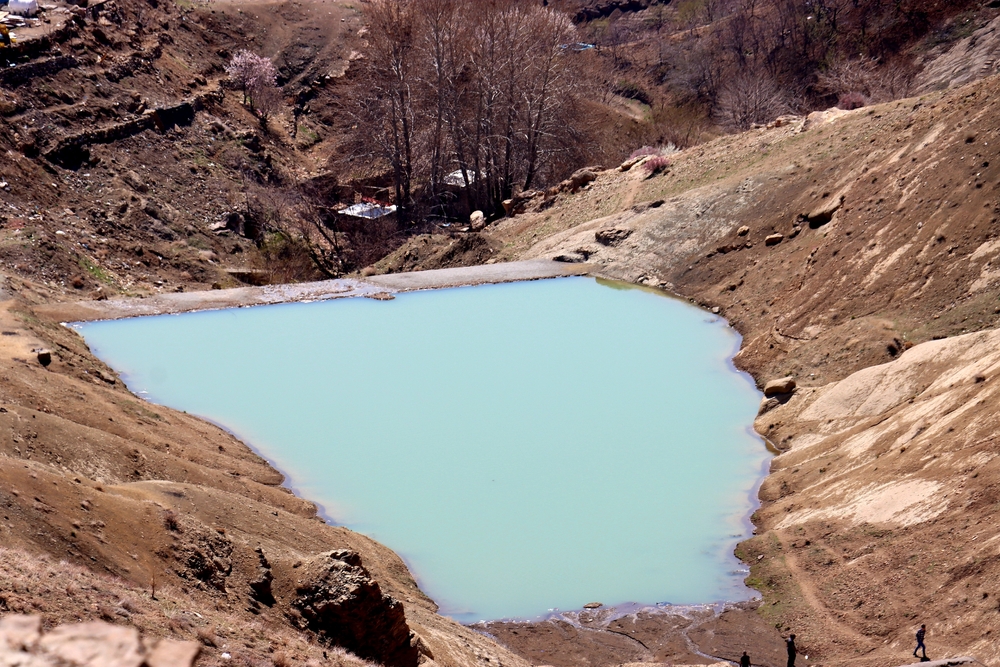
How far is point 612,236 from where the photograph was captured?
103 ft

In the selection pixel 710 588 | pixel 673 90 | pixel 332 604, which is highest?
pixel 673 90

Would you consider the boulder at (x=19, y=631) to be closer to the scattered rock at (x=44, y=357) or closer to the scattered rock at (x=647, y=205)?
the scattered rock at (x=44, y=357)

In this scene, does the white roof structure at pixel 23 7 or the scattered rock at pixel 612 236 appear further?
the white roof structure at pixel 23 7

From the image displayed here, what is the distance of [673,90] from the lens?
61375mm

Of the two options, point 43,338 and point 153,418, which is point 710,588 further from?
point 43,338

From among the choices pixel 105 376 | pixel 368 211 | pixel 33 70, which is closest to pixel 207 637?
pixel 105 376

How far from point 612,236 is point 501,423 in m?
12.1

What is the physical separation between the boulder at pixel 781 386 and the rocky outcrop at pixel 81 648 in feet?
49.9

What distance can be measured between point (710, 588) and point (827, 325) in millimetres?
8824

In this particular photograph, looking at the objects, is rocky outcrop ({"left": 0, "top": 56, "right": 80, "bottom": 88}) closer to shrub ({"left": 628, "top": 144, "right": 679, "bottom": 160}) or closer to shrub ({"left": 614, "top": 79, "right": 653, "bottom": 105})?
shrub ({"left": 628, "top": 144, "right": 679, "bottom": 160})

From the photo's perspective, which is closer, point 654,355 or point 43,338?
point 43,338

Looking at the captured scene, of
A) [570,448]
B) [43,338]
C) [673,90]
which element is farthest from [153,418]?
[673,90]

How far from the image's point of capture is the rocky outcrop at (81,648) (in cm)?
643

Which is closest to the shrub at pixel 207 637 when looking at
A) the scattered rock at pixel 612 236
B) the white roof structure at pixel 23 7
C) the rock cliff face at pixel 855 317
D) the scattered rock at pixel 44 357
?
the rock cliff face at pixel 855 317
